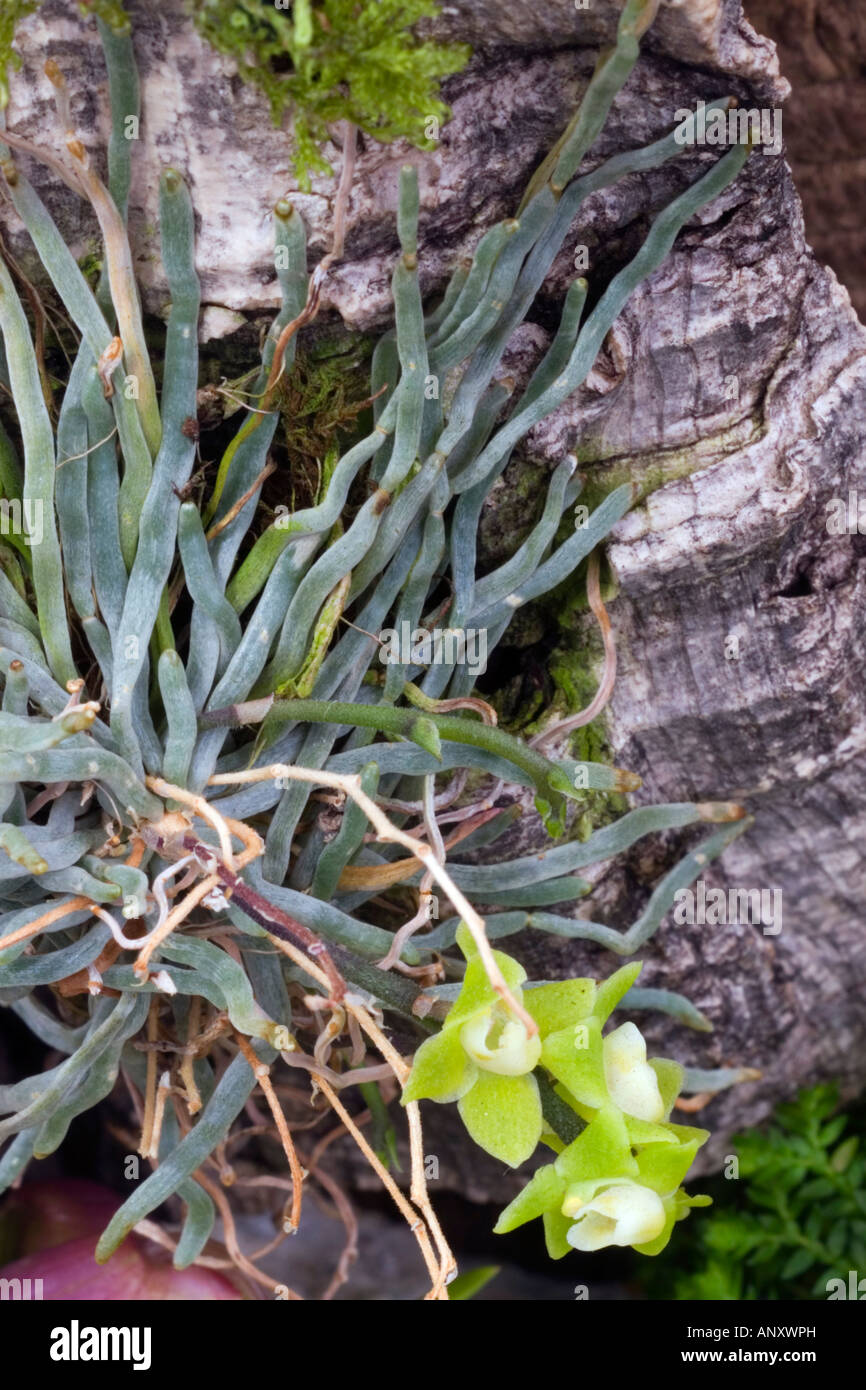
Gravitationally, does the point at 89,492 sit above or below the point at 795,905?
above

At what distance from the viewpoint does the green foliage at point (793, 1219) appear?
1049 mm

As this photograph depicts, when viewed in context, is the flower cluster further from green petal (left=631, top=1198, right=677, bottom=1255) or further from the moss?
the moss

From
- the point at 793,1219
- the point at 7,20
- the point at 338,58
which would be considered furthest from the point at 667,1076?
the point at 7,20

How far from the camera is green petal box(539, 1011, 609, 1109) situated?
64cm

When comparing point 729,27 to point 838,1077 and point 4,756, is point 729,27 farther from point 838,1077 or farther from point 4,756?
point 838,1077

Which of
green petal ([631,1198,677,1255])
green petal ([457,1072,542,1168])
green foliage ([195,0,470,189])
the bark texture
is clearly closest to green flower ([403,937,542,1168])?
green petal ([457,1072,542,1168])

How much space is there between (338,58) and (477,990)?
1.72 feet

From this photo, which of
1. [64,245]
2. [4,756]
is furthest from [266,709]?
[64,245]

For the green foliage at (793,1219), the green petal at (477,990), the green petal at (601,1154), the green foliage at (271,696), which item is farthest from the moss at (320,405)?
the green foliage at (793,1219)

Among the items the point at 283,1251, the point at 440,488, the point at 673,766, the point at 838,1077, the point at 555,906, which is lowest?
the point at 283,1251

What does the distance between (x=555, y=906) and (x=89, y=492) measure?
20.0 inches

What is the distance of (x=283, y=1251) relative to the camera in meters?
1.30

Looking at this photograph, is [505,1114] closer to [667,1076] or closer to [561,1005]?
[561,1005]

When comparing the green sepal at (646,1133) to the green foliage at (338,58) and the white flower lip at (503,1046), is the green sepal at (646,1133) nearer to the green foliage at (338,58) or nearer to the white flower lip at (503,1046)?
the white flower lip at (503,1046)
